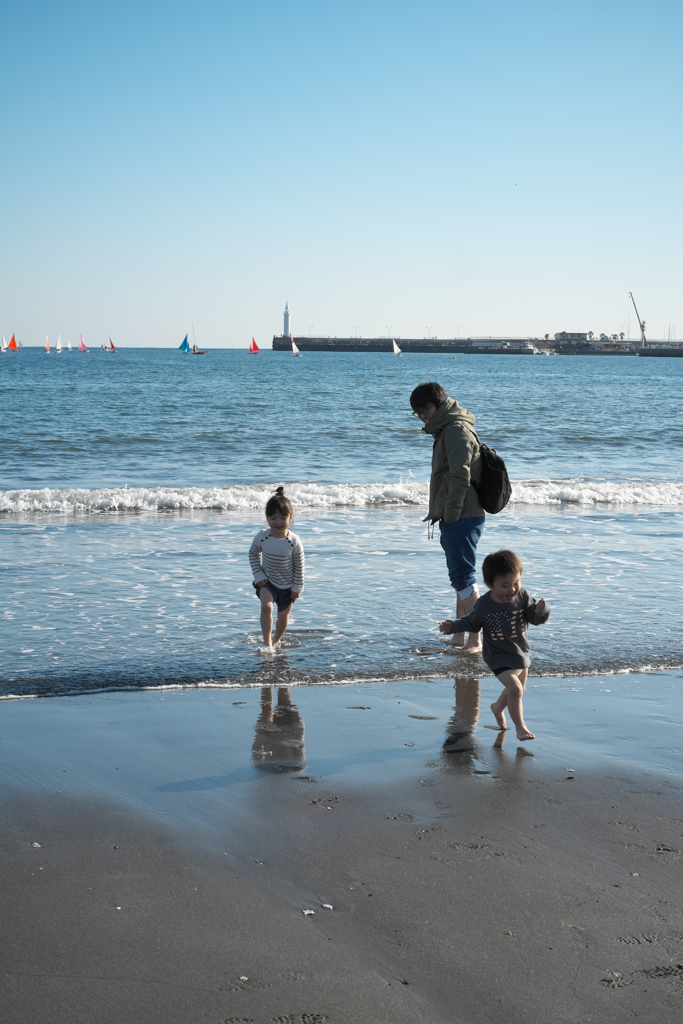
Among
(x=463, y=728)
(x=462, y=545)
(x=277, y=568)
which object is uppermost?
(x=462, y=545)

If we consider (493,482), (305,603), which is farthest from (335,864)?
(305,603)

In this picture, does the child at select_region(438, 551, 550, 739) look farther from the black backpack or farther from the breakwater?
the breakwater

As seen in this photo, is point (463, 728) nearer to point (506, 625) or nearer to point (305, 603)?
point (506, 625)

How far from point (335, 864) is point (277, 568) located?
116 inches

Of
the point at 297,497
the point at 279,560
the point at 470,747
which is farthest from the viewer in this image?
the point at 297,497

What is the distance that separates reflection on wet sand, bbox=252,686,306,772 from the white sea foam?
827cm

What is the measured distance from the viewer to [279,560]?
5.84 metres

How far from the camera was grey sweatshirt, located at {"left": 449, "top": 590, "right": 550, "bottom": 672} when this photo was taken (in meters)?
4.39

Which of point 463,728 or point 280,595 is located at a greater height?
point 280,595

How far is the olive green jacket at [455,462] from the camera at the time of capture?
18.5 ft

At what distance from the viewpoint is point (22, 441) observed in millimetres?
22438

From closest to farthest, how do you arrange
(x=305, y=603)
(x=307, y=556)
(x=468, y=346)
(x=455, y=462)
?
1. (x=455, y=462)
2. (x=305, y=603)
3. (x=307, y=556)
4. (x=468, y=346)

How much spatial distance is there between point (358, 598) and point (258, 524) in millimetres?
4053

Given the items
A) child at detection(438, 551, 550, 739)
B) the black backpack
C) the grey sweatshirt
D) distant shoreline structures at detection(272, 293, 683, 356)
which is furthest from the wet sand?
distant shoreline structures at detection(272, 293, 683, 356)
